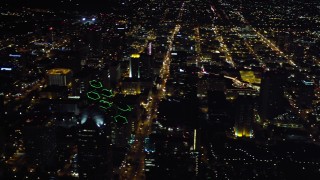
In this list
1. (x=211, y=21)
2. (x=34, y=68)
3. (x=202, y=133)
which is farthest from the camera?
(x=211, y=21)

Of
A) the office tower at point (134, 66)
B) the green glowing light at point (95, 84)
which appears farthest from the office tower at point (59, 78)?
the office tower at point (134, 66)

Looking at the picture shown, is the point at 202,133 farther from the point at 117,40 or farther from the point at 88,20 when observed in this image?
the point at 88,20

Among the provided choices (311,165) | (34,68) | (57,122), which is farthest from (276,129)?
(34,68)

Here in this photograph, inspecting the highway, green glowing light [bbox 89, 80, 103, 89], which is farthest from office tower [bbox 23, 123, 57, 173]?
green glowing light [bbox 89, 80, 103, 89]

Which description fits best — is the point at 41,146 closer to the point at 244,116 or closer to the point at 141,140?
the point at 141,140

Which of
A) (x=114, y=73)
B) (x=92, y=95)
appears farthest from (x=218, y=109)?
(x=114, y=73)

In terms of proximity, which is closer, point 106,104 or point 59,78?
point 106,104

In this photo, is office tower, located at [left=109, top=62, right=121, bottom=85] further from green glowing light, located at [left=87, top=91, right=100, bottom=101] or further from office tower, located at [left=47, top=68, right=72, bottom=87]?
green glowing light, located at [left=87, top=91, right=100, bottom=101]
